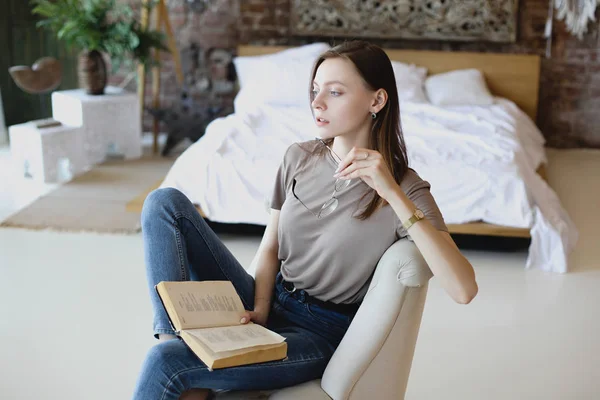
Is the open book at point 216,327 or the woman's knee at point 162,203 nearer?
the open book at point 216,327

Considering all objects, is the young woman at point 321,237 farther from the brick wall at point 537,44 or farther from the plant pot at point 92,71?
the brick wall at point 537,44

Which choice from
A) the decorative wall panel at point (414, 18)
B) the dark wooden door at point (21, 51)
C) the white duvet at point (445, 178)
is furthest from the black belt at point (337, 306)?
the dark wooden door at point (21, 51)

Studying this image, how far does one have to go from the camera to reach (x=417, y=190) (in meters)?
1.65

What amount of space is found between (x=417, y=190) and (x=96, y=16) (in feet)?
13.3

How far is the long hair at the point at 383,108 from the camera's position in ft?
5.52

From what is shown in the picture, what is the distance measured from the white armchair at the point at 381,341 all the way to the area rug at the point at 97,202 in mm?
2390

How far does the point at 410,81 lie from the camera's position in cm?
529

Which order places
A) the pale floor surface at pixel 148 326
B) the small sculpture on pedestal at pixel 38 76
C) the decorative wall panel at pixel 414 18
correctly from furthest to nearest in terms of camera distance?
the decorative wall panel at pixel 414 18, the small sculpture on pedestal at pixel 38 76, the pale floor surface at pixel 148 326

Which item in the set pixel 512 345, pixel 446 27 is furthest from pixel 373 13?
pixel 512 345

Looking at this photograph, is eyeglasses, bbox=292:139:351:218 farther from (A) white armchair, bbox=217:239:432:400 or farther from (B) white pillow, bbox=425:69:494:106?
(B) white pillow, bbox=425:69:494:106

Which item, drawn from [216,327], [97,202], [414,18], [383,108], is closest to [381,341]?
[216,327]

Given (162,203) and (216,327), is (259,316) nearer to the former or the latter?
(216,327)

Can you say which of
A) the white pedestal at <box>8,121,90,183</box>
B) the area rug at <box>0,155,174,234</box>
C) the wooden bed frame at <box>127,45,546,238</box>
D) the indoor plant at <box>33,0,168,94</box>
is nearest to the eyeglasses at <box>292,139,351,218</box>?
the area rug at <box>0,155,174,234</box>

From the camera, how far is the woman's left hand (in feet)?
5.03
